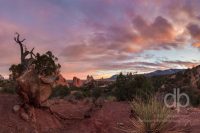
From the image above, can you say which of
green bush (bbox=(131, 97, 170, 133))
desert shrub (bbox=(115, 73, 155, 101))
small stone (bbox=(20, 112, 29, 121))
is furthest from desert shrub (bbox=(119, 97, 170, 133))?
desert shrub (bbox=(115, 73, 155, 101))

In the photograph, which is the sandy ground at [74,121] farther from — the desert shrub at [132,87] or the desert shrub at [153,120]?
the desert shrub at [132,87]

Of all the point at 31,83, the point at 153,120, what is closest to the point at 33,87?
the point at 31,83

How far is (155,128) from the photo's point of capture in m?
12.8

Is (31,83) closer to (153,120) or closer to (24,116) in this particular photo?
(24,116)

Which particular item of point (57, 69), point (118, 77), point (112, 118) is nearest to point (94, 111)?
point (112, 118)

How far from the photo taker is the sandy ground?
14367 mm

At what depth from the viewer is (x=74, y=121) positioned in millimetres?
16062

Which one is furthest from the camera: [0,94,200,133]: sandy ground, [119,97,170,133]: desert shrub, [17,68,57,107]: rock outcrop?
[17,68,57,107]: rock outcrop

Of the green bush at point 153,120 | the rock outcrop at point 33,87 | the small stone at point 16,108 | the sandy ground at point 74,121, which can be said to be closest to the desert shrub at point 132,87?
the sandy ground at point 74,121

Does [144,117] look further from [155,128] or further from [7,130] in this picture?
[7,130]

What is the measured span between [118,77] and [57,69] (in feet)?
21.6

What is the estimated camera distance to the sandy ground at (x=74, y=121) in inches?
566

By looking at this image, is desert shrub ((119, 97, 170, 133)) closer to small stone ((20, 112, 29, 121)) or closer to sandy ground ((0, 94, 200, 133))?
sandy ground ((0, 94, 200, 133))

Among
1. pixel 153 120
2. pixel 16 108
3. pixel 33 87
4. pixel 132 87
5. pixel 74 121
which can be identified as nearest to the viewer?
pixel 153 120
